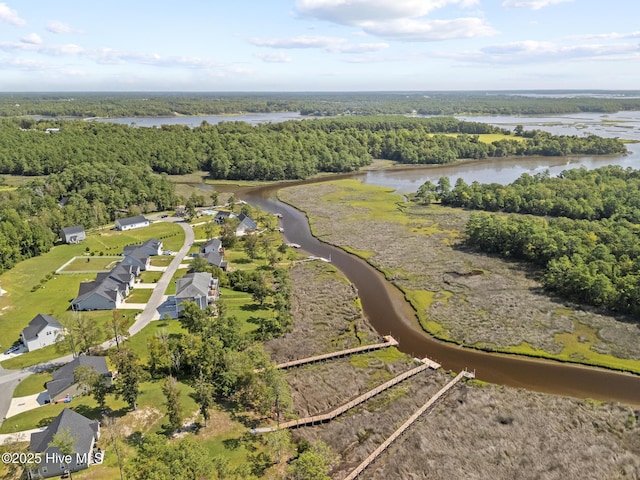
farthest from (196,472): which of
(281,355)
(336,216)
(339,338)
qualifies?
(336,216)

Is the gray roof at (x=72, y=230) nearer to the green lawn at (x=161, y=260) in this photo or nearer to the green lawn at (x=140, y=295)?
the green lawn at (x=161, y=260)

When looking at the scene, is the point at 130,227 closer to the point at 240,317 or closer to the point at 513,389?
the point at 240,317

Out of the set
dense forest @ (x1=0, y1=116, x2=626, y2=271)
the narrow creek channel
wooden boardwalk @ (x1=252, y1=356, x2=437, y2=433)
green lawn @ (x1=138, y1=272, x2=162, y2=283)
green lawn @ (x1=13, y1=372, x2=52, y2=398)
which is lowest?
the narrow creek channel

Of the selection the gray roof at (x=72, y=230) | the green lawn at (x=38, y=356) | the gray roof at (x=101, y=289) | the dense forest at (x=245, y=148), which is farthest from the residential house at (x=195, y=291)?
the dense forest at (x=245, y=148)

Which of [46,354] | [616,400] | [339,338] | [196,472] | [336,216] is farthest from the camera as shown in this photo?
[336,216]

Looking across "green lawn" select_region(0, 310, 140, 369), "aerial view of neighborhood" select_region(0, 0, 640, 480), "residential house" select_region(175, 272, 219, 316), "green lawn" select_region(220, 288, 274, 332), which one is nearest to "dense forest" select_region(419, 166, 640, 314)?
"aerial view of neighborhood" select_region(0, 0, 640, 480)

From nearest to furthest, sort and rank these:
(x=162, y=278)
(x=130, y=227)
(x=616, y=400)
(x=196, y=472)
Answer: (x=196, y=472) < (x=616, y=400) < (x=162, y=278) < (x=130, y=227)

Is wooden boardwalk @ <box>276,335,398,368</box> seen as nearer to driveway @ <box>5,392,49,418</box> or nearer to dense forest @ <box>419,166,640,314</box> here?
driveway @ <box>5,392,49,418</box>
